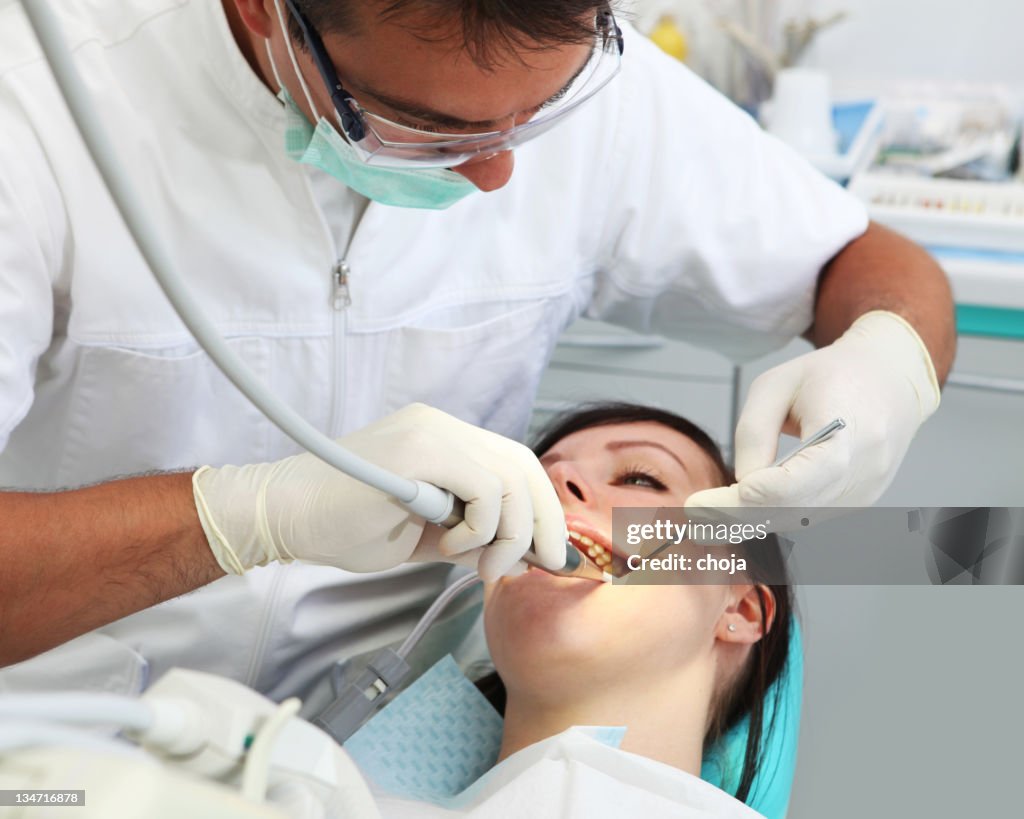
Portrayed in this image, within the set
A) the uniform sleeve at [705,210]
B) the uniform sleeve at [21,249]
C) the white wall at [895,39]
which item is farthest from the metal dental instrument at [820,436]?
the white wall at [895,39]

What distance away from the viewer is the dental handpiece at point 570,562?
119cm

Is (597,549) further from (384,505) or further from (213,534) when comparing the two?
(213,534)

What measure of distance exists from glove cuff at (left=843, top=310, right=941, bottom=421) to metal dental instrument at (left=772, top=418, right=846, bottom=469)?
0.75 feet

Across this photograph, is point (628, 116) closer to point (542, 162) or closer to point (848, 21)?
point (542, 162)

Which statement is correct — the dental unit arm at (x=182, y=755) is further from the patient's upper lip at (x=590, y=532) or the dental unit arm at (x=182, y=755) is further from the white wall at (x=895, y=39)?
the white wall at (x=895, y=39)

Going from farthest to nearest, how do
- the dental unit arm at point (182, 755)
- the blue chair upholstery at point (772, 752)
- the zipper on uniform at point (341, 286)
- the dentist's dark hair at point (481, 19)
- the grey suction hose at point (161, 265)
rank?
1. the blue chair upholstery at point (772, 752)
2. the zipper on uniform at point (341, 286)
3. the dentist's dark hair at point (481, 19)
4. the grey suction hose at point (161, 265)
5. the dental unit arm at point (182, 755)

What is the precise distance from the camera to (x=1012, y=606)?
1.83 m

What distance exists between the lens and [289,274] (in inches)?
53.4

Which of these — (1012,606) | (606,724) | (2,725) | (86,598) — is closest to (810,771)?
(1012,606)

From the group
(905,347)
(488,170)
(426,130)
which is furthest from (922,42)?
(426,130)

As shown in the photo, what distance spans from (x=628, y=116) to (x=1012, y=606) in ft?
3.46

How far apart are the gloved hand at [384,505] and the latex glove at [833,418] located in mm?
241

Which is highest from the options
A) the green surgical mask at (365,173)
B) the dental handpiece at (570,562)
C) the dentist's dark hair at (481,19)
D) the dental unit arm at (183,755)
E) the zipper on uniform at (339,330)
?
the dentist's dark hair at (481,19)

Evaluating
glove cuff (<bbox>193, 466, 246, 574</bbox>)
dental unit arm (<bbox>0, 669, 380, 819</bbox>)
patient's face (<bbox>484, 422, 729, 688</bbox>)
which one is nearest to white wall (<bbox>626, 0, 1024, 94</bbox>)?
patient's face (<bbox>484, 422, 729, 688</bbox>)
